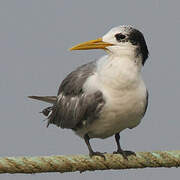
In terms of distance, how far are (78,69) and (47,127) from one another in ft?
3.22

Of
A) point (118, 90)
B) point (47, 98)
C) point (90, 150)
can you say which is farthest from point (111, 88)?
point (47, 98)

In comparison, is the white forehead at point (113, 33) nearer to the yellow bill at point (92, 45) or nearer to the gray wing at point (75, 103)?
the yellow bill at point (92, 45)

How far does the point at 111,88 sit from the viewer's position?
811cm

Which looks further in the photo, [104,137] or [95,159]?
[104,137]

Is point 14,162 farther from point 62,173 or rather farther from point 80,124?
point 80,124

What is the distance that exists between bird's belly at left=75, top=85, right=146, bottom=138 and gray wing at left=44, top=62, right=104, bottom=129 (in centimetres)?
9

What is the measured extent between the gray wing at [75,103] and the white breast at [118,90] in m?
0.09

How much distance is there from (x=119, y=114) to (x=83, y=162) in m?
1.04

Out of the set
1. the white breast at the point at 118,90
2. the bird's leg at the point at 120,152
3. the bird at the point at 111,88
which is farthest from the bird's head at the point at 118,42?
the bird's leg at the point at 120,152

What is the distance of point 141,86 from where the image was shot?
27.1ft

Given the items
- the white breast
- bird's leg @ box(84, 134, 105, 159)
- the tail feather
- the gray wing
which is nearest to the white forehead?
the white breast

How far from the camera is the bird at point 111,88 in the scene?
8.03 m

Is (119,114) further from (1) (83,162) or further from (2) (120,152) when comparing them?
(1) (83,162)

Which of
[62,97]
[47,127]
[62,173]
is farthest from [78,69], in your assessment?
[62,173]
